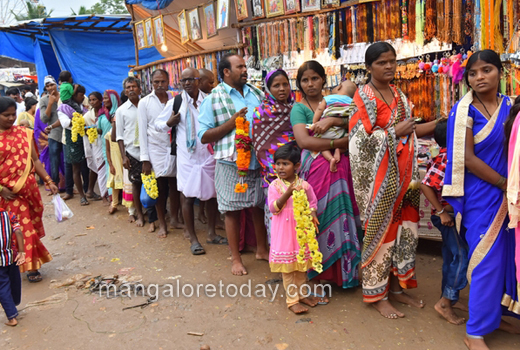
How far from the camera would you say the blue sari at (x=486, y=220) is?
9.00 ft

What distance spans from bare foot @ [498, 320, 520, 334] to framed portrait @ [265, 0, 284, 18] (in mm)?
4727

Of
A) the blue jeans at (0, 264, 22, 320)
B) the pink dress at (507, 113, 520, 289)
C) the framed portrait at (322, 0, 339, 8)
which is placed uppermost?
the framed portrait at (322, 0, 339, 8)

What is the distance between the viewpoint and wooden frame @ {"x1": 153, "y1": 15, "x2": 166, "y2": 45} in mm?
8055

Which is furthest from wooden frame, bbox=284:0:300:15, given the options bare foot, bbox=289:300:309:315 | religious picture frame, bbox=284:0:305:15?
bare foot, bbox=289:300:309:315

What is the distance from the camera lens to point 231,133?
4.28 m

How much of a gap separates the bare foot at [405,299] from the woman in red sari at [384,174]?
196 mm

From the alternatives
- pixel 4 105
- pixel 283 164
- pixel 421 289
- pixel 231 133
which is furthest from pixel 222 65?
pixel 421 289

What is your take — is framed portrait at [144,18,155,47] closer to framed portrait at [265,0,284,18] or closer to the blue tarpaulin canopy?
the blue tarpaulin canopy

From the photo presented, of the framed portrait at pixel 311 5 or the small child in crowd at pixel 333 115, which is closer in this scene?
the small child in crowd at pixel 333 115

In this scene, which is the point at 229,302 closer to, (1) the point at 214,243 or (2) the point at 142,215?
(1) the point at 214,243

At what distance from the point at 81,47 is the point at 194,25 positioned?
5606mm

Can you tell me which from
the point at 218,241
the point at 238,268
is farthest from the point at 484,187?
the point at 218,241

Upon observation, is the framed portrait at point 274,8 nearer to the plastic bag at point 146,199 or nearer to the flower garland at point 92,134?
the plastic bag at point 146,199

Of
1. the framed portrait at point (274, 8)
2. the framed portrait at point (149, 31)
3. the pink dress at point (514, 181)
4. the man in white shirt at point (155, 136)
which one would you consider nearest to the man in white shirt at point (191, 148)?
the man in white shirt at point (155, 136)
